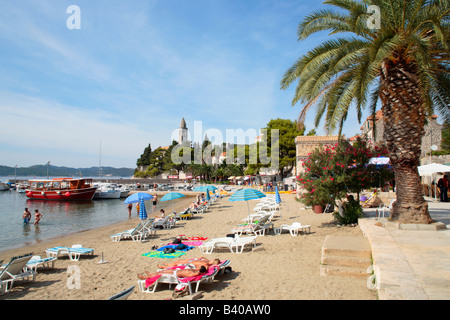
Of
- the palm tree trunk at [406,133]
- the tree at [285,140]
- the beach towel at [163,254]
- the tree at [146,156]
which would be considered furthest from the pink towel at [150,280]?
Answer: the tree at [146,156]

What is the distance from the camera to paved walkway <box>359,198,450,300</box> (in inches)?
Answer: 154

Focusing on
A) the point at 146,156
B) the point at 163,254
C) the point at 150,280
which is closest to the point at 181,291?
the point at 150,280

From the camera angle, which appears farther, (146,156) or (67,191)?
(146,156)

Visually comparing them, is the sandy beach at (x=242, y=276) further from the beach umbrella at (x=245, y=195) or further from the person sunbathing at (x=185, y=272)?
the beach umbrella at (x=245, y=195)

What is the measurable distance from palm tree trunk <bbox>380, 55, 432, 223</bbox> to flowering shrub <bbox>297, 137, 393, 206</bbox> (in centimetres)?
191

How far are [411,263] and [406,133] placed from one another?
179 inches

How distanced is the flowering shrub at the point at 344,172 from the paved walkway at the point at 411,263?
8.28ft

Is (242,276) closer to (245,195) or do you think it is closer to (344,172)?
(344,172)

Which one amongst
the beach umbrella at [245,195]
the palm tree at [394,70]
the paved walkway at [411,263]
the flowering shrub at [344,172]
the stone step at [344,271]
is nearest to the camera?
the paved walkway at [411,263]

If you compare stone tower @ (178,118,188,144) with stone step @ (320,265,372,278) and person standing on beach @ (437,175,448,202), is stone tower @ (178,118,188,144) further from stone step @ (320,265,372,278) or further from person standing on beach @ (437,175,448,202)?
stone step @ (320,265,372,278)

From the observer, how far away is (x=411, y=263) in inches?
205

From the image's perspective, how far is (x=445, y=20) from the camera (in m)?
7.87

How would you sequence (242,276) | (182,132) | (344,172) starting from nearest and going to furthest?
1. (242,276)
2. (344,172)
3. (182,132)

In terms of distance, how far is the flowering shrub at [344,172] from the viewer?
34.4ft
